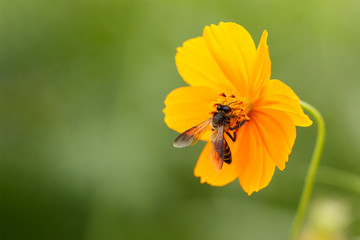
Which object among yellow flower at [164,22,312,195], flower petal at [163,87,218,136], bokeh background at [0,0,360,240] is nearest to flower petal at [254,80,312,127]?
yellow flower at [164,22,312,195]

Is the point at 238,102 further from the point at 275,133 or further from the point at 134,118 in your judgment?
the point at 134,118

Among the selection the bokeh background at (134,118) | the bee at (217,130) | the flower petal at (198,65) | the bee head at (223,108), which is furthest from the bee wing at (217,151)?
the bokeh background at (134,118)

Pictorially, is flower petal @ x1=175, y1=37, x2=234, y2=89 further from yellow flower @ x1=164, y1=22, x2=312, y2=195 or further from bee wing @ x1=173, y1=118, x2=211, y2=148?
bee wing @ x1=173, y1=118, x2=211, y2=148

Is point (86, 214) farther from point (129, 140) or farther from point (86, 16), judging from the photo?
point (86, 16)

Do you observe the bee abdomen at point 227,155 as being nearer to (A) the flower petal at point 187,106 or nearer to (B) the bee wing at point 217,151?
(B) the bee wing at point 217,151

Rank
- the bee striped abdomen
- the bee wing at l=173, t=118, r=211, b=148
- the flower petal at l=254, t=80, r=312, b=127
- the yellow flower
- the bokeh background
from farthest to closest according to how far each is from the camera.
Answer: the bokeh background, the bee wing at l=173, t=118, r=211, b=148, the bee striped abdomen, the yellow flower, the flower petal at l=254, t=80, r=312, b=127

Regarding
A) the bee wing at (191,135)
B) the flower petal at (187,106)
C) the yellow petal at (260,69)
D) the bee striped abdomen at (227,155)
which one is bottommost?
the bee striped abdomen at (227,155)

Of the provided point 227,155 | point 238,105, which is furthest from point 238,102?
point 227,155

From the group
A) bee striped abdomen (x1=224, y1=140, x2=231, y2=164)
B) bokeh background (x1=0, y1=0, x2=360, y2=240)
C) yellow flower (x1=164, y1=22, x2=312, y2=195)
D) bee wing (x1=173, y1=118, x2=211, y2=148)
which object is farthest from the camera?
bokeh background (x1=0, y1=0, x2=360, y2=240)

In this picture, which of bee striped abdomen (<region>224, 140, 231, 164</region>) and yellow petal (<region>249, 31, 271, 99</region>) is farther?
bee striped abdomen (<region>224, 140, 231, 164</region>)
